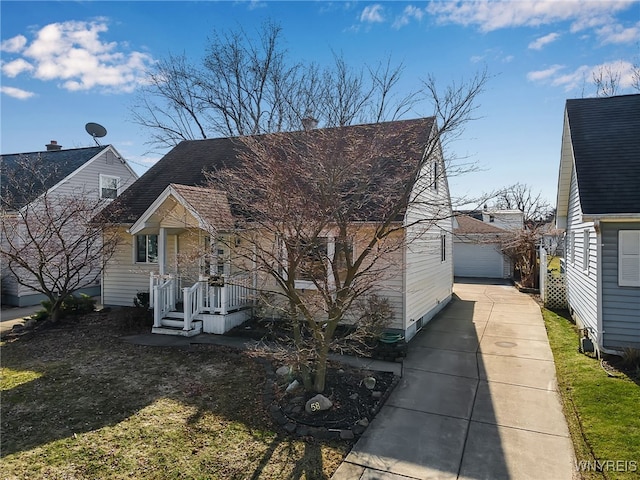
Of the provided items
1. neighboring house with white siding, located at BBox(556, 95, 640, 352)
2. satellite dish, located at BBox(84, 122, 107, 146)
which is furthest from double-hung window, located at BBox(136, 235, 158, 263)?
neighboring house with white siding, located at BBox(556, 95, 640, 352)

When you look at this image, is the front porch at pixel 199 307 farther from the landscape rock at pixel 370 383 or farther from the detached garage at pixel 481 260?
the detached garage at pixel 481 260

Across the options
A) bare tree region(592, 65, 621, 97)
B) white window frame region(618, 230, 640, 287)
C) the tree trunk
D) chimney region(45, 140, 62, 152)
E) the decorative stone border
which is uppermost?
bare tree region(592, 65, 621, 97)

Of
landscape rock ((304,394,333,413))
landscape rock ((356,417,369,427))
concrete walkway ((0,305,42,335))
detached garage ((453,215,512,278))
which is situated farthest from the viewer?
detached garage ((453,215,512,278))

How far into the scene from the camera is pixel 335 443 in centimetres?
529

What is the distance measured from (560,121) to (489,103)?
5.93 meters

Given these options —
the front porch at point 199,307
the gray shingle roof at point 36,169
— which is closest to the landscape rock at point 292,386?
the front porch at point 199,307

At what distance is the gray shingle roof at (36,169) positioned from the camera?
15398 mm

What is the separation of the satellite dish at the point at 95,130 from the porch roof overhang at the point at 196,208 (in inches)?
472

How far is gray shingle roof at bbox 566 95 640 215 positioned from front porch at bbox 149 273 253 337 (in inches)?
340

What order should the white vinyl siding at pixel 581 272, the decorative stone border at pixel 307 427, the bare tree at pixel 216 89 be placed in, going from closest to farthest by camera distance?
the decorative stone border at pixel 307 427 < the white vinyl siding at pixel 581 272 < the bare tree at pixel 216 89

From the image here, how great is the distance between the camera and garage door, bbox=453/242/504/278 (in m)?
25.1

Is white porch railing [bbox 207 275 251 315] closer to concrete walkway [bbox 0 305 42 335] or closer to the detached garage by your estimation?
concrete walkway [bbox 0 305 42 335]

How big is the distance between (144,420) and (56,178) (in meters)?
15.8

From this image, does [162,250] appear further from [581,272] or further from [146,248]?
[581,272]
